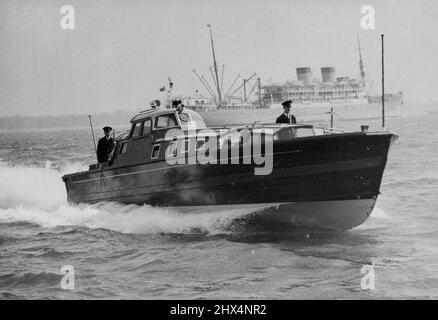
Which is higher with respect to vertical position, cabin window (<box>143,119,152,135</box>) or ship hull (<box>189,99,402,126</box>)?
ship hull (<box>189,99,402,126</box>)

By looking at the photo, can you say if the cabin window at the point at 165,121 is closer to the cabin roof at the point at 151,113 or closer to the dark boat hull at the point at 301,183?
the cabin roof at the point at 151,113

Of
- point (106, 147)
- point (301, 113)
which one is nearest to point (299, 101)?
point (301, 113)

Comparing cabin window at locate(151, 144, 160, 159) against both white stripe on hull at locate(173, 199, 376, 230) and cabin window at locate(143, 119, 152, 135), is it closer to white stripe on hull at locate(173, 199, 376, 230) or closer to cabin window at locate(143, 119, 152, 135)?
cabin window at locate(143, 119, 152, 135)

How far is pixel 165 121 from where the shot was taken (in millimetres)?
13328

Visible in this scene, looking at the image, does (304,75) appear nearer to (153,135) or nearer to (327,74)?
(327,74)

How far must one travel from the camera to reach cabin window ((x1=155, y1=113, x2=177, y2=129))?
13.3 meters

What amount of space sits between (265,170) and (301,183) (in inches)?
33.7

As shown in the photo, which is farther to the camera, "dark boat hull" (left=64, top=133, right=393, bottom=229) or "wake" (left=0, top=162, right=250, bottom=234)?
"wake" (left=0, top=162, right=250, bottom=234)

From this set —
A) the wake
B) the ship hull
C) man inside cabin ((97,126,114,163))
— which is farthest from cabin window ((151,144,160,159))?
the ship hull

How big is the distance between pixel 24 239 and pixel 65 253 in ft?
7.30

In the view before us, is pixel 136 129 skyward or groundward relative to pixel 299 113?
groundward

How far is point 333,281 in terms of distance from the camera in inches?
323

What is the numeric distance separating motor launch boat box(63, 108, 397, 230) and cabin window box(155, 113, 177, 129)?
27 mm
